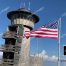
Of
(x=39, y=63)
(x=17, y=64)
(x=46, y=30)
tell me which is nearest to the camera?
(x=46, y=30)

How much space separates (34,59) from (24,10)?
54.8 ft

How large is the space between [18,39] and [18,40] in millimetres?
351

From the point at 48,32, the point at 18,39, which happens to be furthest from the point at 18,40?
the point at 48,32

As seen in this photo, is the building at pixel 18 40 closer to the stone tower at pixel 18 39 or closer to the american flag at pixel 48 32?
the stone tower at pixel 18 39

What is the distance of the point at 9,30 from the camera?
79.7 metres

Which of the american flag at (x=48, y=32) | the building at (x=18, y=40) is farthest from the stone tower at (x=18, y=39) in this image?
the american flag at (x=48, y=32)

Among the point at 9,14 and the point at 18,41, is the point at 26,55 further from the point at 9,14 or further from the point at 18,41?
the point at 9,14

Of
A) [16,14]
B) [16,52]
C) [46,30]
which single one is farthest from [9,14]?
[46,30]

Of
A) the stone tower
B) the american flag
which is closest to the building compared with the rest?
the stone tower

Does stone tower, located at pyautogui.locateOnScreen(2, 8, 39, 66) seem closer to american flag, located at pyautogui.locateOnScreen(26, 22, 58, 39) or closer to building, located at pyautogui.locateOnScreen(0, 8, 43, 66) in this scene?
building, located at pyautogui.locateOnScreen(0, 8, 43, 66)

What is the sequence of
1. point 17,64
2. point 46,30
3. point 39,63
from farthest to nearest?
point 39,63
point 17,64
point 46,30

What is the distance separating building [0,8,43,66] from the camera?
243 feet

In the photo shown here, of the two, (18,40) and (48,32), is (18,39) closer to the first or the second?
(18,40)

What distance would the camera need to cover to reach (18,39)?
76.6 m
